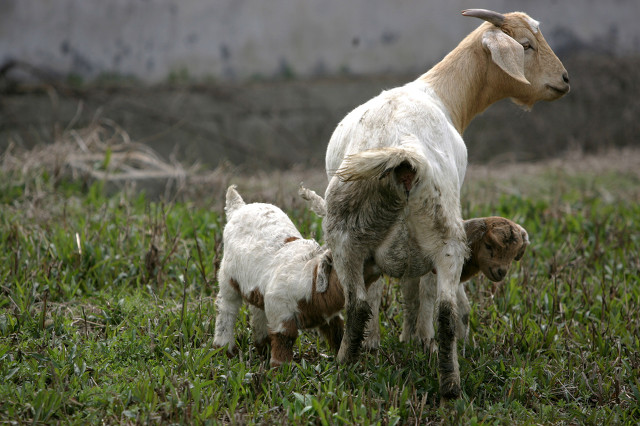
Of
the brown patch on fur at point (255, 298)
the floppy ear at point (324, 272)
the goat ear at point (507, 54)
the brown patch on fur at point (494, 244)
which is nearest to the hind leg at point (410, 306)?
the brown patch on fur at point (494, 244)

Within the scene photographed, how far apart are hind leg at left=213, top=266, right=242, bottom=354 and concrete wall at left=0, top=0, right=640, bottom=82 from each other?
777 centimetres

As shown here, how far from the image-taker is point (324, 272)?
368cm

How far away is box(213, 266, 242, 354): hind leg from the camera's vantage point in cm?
415

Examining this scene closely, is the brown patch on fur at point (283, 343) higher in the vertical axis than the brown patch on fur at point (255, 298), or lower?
lower

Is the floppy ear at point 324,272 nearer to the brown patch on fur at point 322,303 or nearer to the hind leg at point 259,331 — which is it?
the brown patch on fur at point 322,303

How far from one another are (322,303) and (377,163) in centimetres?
90

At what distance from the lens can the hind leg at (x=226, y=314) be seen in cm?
415

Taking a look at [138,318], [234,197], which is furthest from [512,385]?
[138,318]

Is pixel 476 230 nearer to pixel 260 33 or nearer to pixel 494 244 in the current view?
pixel 494 244

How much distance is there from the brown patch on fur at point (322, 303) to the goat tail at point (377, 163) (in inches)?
24.9

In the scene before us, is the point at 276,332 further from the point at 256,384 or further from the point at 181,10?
the point at 181,10

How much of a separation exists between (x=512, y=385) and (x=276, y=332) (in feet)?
4.38

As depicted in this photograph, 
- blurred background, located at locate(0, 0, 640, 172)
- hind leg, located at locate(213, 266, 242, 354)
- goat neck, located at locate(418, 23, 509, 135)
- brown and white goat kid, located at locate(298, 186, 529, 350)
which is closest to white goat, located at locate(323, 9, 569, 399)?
brown and white goat kid, located at locate(298, 186, 529, 350)

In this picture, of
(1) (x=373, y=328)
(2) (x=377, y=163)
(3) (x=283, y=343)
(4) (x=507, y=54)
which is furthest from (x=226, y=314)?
(4) (x=507, y=54)
